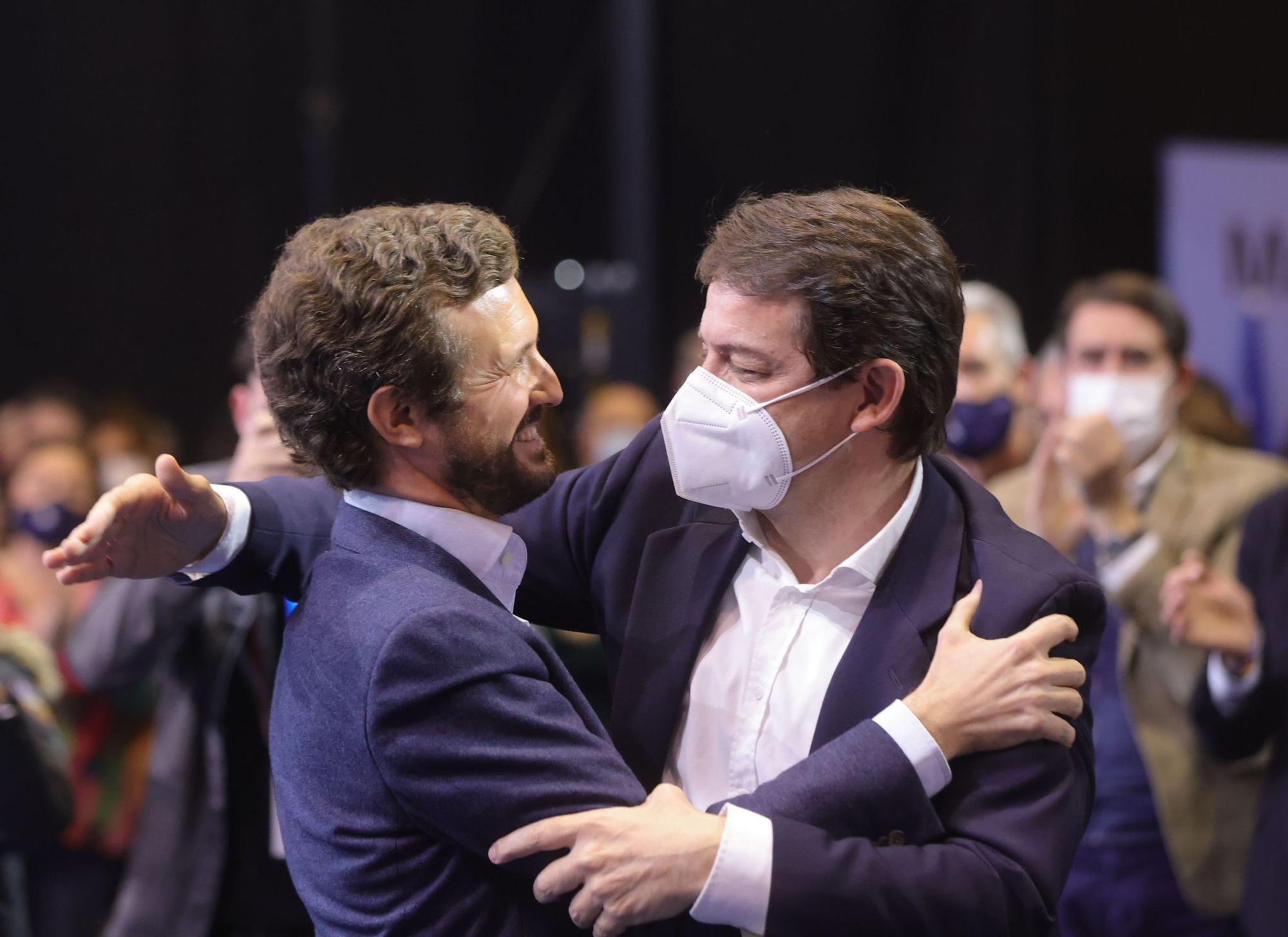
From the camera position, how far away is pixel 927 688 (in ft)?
5.94

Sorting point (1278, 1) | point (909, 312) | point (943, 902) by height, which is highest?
point (1278, 1)

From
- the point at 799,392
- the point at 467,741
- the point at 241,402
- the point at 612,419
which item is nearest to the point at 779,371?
the point at 799,392

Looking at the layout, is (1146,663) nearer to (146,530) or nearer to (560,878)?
(560,878)

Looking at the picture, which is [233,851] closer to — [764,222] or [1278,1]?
[764,222]

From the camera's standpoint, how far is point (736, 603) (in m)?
2.09


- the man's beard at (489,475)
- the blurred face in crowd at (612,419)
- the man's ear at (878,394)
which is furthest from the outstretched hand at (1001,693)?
the blurred face in crowd at (612,419)

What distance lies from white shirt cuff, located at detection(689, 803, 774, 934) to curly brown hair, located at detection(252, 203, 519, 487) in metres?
0.63

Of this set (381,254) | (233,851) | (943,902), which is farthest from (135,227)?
(943,902)

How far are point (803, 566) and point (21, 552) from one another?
8.33 ft

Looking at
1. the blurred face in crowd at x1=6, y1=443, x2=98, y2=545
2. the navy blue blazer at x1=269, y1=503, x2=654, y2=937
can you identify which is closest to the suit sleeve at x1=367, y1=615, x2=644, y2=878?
the navy blue blazer at x1=269, y1=503, x2=654, y2=937

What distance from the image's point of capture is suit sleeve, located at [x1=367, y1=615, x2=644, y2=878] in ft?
5.44

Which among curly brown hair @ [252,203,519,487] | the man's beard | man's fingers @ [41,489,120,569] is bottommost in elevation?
man's fingers @ [41,489,120,569]

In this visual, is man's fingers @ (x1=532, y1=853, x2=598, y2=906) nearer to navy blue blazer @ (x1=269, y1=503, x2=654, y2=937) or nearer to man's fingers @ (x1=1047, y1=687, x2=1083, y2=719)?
navy blue blazer @ (x1=269, y1=503, x2=654, y2=937)

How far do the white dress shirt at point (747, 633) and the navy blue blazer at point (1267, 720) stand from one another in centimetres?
114
